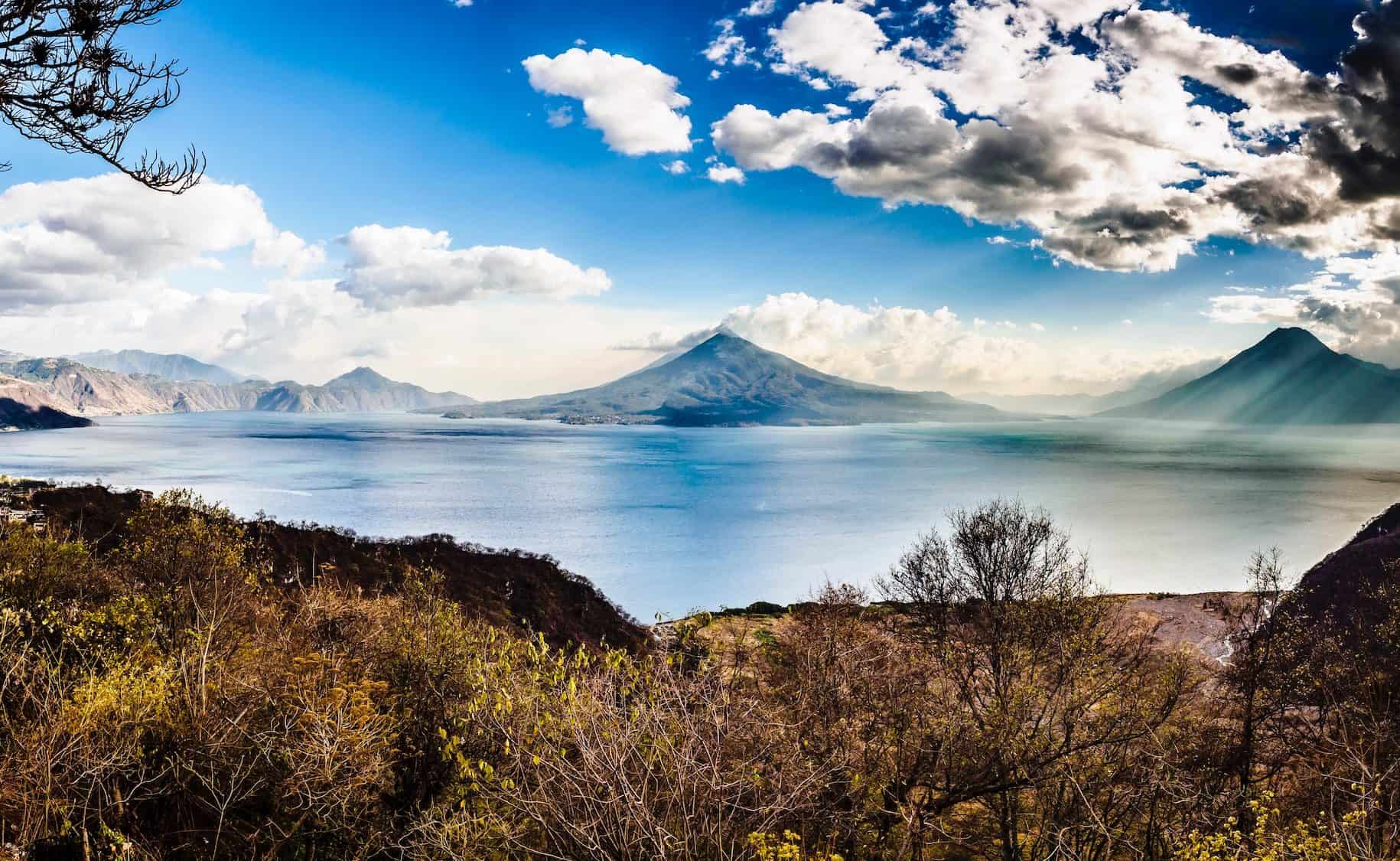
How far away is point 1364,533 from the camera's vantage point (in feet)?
202

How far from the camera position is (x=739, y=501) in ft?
348

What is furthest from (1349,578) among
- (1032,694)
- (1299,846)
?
(1299,846)

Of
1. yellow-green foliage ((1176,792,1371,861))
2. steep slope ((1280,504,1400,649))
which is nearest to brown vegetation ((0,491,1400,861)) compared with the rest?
yellow-green foliage ((1176,792,1371,861))

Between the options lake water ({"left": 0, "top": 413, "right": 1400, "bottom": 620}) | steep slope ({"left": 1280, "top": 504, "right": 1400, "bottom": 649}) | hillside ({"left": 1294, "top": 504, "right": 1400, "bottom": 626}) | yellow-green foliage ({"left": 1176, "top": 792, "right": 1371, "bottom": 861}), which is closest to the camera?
yellow-green foliage ({"left": 1176, "top": 792, "right": 1371, "bottom": 861})

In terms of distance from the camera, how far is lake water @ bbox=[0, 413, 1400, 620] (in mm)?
69188

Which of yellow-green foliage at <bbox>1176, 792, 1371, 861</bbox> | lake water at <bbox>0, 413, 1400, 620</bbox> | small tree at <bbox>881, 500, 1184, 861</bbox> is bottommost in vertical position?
lake water at <bbox>0, 413, 1400, 620</bbox>

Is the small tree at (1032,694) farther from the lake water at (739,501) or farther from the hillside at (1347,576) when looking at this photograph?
the lake water at (739,501)

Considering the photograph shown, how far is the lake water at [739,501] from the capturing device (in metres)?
69.2

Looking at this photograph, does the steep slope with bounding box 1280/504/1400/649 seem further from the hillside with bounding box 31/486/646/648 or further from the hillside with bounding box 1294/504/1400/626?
the hillside with bounding box 31/486/646/648

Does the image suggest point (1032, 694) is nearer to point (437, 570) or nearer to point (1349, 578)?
point (437, 570)

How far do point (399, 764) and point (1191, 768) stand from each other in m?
18.4

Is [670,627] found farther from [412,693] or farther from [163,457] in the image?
[163,457]

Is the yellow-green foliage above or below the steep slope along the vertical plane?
above

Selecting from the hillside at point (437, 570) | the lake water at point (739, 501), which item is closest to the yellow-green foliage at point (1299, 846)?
the hillside at point (437, 570)
